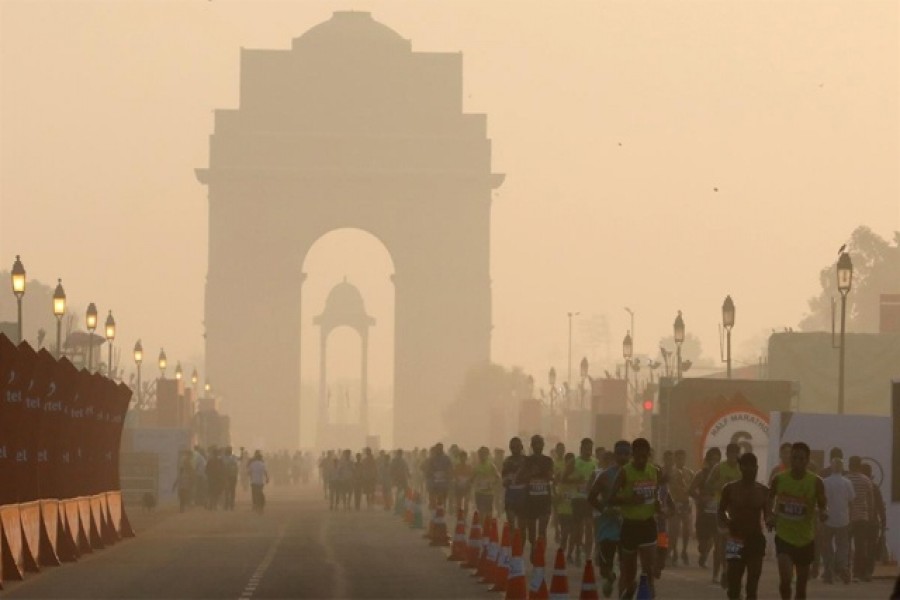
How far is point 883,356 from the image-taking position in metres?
60.9

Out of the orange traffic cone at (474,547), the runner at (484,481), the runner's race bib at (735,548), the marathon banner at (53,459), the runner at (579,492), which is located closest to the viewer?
the runner's race bib at (735,548)

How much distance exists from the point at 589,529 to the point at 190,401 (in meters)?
44.7

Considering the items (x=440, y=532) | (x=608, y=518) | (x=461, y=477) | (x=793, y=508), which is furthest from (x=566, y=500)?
(x=461, y=477)

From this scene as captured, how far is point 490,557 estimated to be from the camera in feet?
88.8

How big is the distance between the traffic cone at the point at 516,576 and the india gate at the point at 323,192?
11883 centimetres

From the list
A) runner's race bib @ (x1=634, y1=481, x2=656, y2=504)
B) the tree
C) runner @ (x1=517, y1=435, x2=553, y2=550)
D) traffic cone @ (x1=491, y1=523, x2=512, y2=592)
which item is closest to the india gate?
the tree

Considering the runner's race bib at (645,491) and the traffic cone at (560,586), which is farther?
the runner's race bib at (645,491)

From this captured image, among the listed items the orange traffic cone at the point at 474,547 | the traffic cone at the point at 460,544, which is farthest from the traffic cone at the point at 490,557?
the traffic cone at the point at 460,544

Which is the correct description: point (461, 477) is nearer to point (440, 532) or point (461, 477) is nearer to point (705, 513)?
point (440, 532)

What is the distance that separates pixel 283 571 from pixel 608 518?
7.13 meters

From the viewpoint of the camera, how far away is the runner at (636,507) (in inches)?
834

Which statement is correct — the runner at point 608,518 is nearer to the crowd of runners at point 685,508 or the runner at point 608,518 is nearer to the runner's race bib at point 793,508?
the crowd of runners at point 685,508

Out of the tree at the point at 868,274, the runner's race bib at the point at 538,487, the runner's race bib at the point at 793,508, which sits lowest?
the runner's race bib at the point at 793,508

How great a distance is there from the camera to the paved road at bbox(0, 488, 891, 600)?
25656 millimetres
